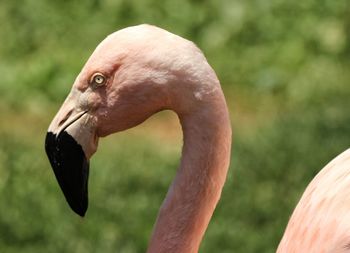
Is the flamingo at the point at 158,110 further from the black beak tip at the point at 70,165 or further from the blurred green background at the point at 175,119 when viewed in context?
the blurred green background at the point at 175,119

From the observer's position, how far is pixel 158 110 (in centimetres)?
298

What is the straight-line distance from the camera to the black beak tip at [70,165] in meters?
3.00

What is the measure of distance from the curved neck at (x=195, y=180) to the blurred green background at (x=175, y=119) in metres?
2.02

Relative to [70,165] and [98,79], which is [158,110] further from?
[70,165]

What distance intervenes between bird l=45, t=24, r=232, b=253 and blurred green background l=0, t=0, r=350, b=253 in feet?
6.68

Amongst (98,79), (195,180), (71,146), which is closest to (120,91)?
(98,79)

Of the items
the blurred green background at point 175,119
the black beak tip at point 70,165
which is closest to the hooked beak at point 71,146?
the black beak tip at point 70,165

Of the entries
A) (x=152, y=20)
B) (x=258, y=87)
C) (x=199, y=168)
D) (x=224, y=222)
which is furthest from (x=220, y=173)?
(x=152, y=20)

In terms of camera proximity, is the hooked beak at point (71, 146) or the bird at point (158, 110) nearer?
the bird at point (158, 110)

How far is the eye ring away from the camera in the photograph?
2975mm

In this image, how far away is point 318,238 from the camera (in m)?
3.14

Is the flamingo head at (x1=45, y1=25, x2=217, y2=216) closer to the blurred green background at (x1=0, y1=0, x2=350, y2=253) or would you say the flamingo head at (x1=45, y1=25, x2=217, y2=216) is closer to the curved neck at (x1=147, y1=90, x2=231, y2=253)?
the curved neck at (x1=147, y1=90, x2=231, y2=253)

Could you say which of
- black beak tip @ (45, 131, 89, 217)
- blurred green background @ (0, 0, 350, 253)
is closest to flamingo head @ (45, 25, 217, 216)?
black beak tip @ (45, 131, 89, 217)

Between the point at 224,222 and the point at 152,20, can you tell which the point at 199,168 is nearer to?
the point at 224,222
